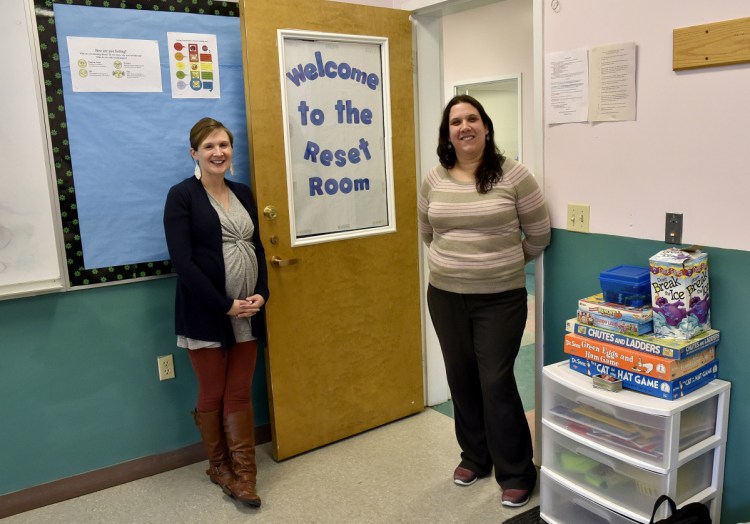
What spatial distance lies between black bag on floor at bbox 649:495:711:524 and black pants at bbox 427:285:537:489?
0.65m

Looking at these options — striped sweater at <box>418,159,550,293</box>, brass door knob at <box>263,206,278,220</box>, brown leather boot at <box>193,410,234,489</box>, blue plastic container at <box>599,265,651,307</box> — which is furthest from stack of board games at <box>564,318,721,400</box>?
brown leather boot at <box>193,410,234,489</box>

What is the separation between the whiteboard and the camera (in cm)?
218

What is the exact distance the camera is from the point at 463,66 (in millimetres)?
6488

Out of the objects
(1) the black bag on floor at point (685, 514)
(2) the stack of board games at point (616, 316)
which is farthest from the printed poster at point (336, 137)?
(1) the black bag on floor at point (685, 514)

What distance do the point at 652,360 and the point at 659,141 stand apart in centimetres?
68

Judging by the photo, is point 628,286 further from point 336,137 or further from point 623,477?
point 336,137

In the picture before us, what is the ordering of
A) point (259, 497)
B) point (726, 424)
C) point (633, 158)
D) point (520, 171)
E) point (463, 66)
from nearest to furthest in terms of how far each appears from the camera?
point (726, 424) < point (633, 158) < point (520, 171) < point (259, 497) < point (463, 66)

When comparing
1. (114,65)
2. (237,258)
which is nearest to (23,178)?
(114,65)

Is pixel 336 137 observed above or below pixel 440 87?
below

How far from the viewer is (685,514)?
166cm

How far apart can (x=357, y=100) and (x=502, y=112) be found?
4.13 meters

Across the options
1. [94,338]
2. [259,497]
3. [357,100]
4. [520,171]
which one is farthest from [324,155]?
[259,497]

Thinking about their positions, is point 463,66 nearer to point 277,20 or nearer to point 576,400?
point 277,20

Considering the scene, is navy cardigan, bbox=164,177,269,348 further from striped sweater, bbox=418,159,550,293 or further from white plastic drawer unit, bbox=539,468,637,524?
white plastic drawer unit, bbox=539,468,637,524
